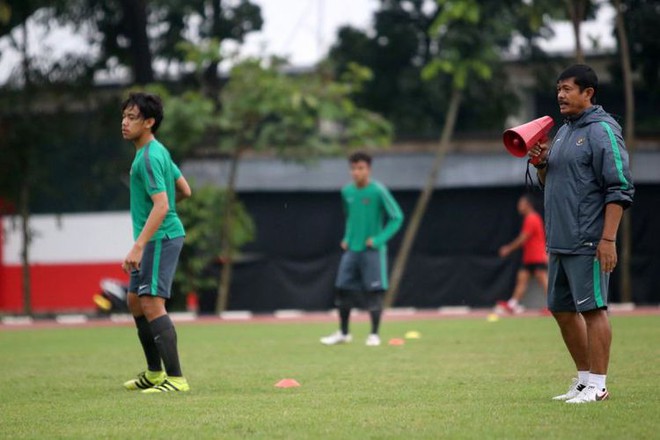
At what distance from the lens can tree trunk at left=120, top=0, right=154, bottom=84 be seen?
79.2 ft

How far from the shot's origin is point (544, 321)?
675 inches

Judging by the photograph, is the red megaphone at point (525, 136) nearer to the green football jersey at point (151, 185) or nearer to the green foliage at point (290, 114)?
the green football jersey at point (151, 185)

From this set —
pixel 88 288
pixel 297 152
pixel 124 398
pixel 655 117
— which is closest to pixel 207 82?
pixel 297 152

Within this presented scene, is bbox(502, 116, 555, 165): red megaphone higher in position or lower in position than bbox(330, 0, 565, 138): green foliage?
lower

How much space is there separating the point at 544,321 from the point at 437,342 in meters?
4.30

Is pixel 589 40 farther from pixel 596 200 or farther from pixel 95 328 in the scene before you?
pixel 596 200

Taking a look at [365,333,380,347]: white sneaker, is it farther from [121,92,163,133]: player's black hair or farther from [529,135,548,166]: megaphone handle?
[529,135,548,166]: megaphone handle

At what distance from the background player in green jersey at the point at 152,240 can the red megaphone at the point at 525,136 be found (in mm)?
2400

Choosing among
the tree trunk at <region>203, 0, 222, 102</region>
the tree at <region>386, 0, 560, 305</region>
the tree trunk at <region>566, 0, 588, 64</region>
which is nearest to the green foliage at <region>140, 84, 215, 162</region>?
the tree trunk at <region>203, 0, 222, 102</region>

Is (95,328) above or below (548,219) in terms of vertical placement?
below

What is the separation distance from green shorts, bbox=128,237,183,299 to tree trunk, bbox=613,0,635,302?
14.9 m

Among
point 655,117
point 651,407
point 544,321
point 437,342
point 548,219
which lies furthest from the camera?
point 655,117

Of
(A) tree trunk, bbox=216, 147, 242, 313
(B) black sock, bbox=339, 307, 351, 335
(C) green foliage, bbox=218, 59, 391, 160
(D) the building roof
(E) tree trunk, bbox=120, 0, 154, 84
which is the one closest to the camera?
(B) black sock, bbox=339, 307, 351, 335

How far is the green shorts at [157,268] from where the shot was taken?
26.7 feet
